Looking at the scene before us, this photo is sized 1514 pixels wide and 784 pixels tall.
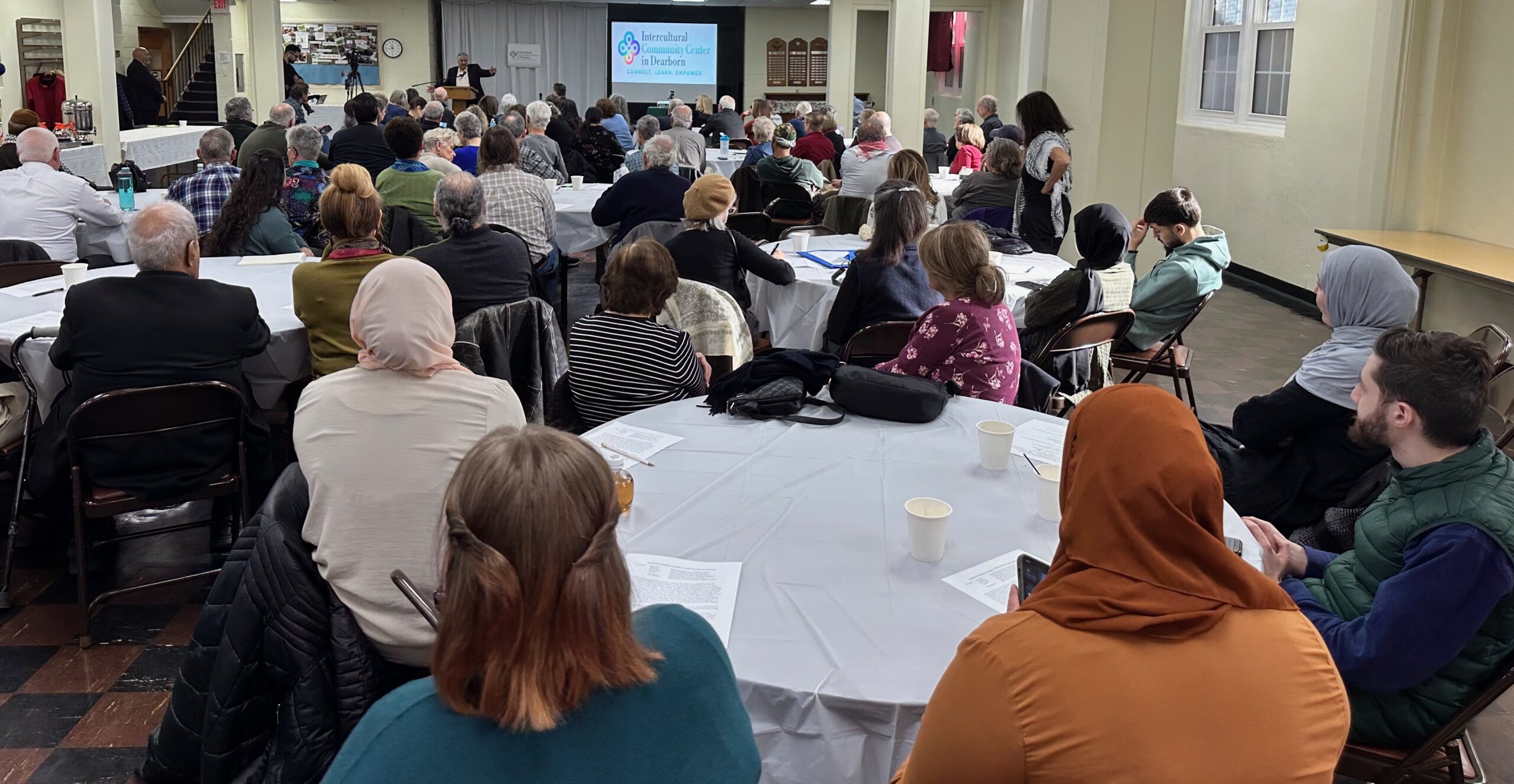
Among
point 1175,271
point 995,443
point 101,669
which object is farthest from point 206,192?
point 995,443

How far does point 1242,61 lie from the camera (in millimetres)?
9633

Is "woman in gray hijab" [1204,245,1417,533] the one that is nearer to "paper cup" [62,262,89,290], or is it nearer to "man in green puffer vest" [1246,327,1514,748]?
"man in green puffer vest" [1246,327,1514,748]

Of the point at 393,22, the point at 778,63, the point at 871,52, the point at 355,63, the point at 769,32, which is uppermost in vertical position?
the point at 769,32

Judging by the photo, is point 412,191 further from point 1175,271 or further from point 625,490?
point 625,490

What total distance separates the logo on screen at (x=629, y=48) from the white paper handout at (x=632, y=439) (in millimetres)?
20931

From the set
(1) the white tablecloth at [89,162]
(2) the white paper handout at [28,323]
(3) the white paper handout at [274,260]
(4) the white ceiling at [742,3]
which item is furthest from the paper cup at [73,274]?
(4) the white ceiling at [742,3]

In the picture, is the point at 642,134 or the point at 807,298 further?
the point at 642,134

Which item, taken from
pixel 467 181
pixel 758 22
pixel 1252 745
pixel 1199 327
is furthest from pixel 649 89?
pixel 1252 745

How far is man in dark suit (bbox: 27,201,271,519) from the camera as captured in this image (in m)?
3.19

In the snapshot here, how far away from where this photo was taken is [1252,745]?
122 centimetres

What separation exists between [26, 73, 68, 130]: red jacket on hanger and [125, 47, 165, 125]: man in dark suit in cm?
95

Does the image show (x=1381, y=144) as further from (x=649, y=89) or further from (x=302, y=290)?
(x=649, y=89)

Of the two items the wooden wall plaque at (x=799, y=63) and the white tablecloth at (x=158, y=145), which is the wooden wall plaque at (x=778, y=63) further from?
the white tablecloth at (x=158, y=145)

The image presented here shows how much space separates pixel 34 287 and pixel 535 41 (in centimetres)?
1868
